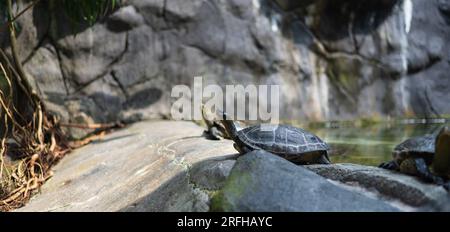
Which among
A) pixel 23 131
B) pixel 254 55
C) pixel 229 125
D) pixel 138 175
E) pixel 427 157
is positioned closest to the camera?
pixel 427 157

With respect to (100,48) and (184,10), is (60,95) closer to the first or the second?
(100,48)

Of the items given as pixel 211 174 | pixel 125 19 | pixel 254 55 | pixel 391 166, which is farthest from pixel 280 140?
pixel 254 55

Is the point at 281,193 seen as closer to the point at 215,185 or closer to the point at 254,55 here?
the point at 215,185

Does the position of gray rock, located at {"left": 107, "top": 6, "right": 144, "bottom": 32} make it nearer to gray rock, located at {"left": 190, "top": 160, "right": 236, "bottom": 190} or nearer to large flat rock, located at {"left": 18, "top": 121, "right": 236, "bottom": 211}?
large flat rock, located at {"left": 18, "top": 121, "right": 236, "bottom": 211}

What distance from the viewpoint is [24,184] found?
17.6 ft

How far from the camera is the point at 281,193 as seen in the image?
2.70 meters

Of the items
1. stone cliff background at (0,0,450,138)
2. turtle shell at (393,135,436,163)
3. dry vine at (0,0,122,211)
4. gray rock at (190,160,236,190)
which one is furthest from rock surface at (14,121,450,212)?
stone cliff background at (0,0,450,138)

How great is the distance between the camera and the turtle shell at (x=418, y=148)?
3.02 meters

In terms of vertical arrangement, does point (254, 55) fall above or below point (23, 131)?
above

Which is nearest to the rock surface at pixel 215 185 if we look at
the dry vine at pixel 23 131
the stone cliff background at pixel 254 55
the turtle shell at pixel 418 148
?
the turtle shell at pixel 418 148

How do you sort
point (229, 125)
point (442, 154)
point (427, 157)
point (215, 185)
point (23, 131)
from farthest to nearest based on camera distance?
1. point (23, 131)
2. point (229, 125)
3. point (215, 185)
4. point (427, 157)
5. point (442, 154)

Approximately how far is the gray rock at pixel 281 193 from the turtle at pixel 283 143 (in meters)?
0.96

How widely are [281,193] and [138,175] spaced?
211 cm
